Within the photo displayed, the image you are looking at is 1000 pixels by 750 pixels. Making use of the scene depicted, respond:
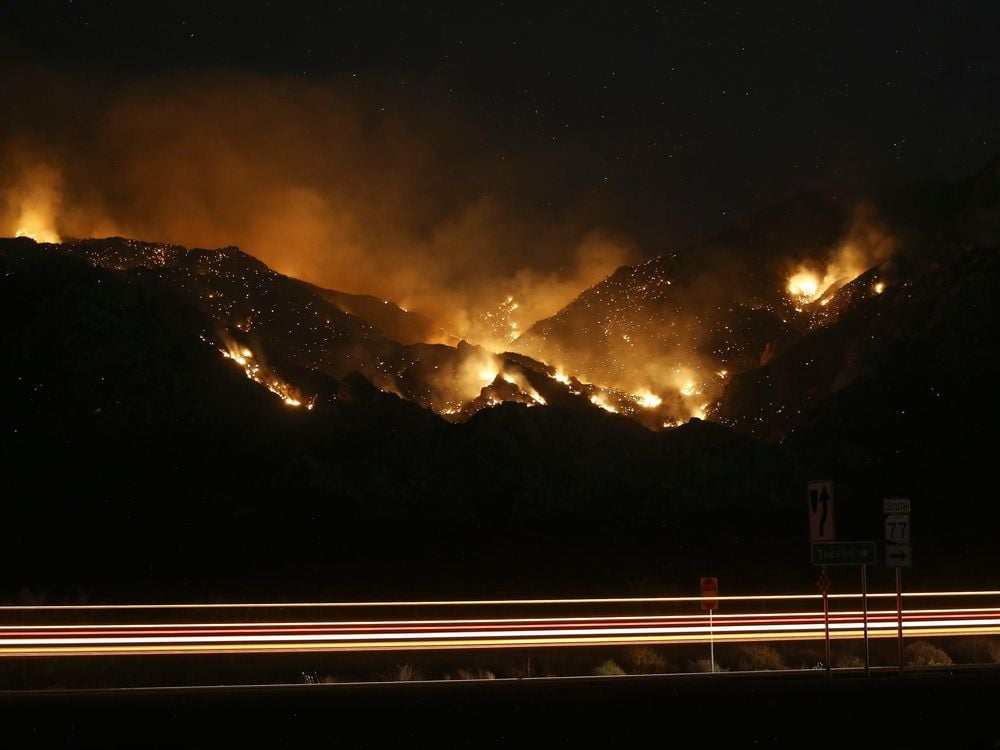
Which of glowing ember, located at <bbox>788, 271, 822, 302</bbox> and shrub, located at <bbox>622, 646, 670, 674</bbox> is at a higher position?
glowing ember, located at <bbox>788, 271, 822, 302</bbox>

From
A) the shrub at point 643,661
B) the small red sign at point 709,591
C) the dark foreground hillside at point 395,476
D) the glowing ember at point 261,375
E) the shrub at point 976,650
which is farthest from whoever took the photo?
the glowing ember at point 261,375

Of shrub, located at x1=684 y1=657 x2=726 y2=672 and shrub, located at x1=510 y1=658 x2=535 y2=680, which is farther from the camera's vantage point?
shrub, located at x1=684 y1=657 x2=726 y2=672

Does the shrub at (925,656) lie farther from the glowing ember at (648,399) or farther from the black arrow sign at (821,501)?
the glowing ember at (648,399)

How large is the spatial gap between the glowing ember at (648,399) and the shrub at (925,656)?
76069 mm

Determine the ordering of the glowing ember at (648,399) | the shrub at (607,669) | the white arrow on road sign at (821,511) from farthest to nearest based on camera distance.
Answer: the glowing ember at (648,399) < the shrub at (607,669) < the white arrow on road sign at (821,511)

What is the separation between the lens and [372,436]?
68938 millimetres

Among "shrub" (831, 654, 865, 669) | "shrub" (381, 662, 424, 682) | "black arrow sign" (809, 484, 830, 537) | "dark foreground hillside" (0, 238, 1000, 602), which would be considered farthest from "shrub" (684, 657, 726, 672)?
"dark foreground hillside" (0, 238, 1000, 602)

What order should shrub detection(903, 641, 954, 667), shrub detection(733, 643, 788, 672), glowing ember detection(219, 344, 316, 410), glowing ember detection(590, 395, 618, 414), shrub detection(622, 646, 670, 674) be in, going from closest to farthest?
shrub detection(622, 646, 670, 674), shrub detection(733, 643, 788, 672), shrub detection(903, 641, 954, 667), glowing ember detection(219, 344, 316, 410), glowing ember detection(590, 395, 618, 414)

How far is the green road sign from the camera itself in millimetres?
24062

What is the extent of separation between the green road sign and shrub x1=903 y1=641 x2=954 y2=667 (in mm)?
3104

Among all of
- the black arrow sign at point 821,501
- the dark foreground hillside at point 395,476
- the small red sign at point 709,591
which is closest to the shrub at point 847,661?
the small red sign at point 709,591

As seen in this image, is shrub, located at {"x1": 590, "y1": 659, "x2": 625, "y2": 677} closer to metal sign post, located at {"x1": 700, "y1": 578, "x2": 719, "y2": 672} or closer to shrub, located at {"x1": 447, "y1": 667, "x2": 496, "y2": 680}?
shrub, located at {"x1": 447, "y1": 667, "x2": 496, "y2": 680}

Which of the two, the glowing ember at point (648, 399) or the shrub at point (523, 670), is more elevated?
the glowing ember at point (648, 399)

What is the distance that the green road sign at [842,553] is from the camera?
24.1 metres
